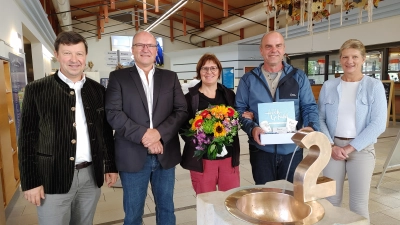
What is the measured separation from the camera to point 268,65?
2115 millimetres

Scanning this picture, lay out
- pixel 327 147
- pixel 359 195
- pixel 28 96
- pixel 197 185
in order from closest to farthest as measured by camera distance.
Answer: pixel 327 147
pixel 28 96
pixel 359 195
pixel 197 185

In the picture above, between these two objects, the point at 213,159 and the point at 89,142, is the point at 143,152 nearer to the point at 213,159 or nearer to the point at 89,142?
the point at 89,142

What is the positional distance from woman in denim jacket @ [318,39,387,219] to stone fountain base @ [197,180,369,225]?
0.92 meters

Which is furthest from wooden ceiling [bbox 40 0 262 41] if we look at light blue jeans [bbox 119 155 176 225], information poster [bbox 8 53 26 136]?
light blue jeans [bbox 119 155 176 225]

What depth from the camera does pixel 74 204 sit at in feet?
5.84

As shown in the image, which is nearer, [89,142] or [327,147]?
[327,147]

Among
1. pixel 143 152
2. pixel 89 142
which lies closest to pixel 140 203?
pixel 143 152

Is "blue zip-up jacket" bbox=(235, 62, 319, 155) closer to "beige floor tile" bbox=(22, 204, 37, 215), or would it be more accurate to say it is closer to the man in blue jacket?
the man in blue jacket

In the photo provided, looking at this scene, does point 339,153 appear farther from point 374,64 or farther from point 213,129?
point 374,64

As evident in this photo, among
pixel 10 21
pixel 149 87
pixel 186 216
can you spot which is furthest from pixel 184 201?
pixel 10 21

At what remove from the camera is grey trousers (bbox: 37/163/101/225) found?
1.64 metres

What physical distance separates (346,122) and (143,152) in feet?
4.80

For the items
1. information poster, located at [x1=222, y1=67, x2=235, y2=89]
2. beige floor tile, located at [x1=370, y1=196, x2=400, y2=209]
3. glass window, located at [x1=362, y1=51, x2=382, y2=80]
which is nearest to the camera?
beige floor tile, located at [x1=370, y1=196, x2=400, y2=209]

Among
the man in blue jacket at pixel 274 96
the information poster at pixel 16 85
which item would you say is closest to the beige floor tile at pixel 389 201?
the man in blue jacket at pixel 274 96
